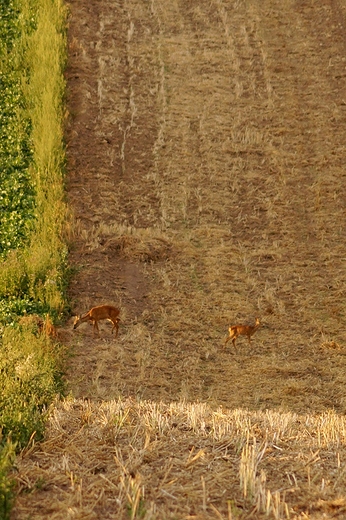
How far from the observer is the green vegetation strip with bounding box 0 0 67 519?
7328mm

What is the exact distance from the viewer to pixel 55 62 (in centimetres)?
1916

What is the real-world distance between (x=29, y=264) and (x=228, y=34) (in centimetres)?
1057

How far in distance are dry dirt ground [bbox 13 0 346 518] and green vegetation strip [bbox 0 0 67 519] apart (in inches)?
15.7

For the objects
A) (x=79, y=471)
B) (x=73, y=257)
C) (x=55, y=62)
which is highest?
(x=79, y=471)

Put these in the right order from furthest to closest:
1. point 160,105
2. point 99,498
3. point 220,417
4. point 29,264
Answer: point 160,105 < point 29,264 < point 220,417 < point 99,498

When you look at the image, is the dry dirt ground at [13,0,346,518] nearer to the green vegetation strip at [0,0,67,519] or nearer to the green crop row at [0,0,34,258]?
the green vegetation strip at [0,0,67,519]

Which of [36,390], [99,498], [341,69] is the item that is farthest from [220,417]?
[341,69]

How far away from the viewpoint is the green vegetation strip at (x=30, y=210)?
7.33m

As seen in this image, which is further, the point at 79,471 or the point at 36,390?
the point at 36,390

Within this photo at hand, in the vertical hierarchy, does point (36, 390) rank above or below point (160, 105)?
above

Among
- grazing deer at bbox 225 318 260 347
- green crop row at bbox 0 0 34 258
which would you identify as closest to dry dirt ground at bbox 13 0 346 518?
grazing deer at bbox 225 318 260 347

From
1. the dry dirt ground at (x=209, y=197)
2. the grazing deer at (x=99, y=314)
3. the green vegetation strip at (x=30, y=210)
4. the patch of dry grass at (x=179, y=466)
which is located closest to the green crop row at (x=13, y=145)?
the green vegetation strip at (x=30, y=210)

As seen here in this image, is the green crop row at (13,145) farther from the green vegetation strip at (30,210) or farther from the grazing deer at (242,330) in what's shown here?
the grazing deer at (242,330)

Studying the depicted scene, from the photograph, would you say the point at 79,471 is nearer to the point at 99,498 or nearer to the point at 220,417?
the point at 99,498
